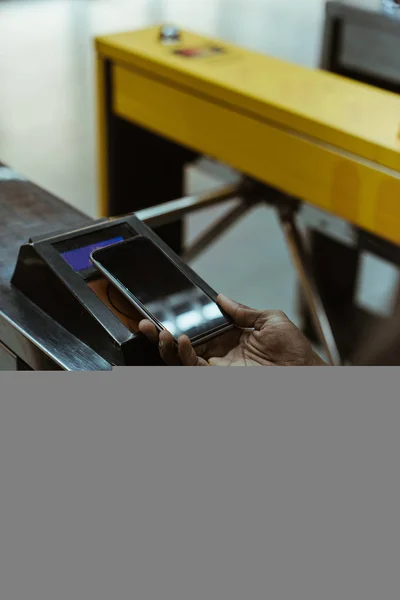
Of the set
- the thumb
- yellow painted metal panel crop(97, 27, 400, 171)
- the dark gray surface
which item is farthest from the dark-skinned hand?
yellow painted metal panel crop(97, 27, 400, 171)

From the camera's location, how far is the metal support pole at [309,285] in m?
1.92

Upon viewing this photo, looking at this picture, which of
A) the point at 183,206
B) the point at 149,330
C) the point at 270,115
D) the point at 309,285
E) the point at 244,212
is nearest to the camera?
the point at 149,330

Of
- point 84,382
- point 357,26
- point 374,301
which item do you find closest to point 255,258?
point 374,301

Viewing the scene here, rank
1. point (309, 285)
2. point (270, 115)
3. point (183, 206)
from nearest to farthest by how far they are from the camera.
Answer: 1. point (270, 115)
2. point (183, 206)
3. point (309, 285)

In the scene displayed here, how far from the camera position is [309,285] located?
1.96 metres

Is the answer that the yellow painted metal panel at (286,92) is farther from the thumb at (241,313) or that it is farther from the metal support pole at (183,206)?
the thumb at (241,313)

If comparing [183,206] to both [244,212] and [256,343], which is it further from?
[256,343]

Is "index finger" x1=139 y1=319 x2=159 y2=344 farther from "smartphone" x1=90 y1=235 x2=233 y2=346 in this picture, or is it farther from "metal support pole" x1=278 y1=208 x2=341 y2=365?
"metal support pole" x1=278 y1=208 x2=341 y2=365

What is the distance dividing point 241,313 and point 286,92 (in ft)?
3.35

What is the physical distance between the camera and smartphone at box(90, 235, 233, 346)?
72 cm

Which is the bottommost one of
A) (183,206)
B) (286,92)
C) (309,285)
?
→ (309,285)

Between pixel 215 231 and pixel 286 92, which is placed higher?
pixel 286 92

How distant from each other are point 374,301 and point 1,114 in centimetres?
210

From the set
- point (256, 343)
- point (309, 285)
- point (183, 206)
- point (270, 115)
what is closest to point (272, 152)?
point (270, 115)
